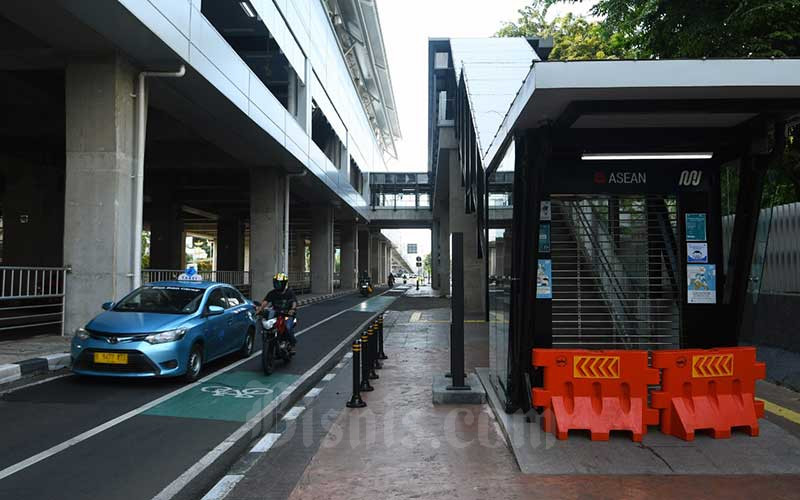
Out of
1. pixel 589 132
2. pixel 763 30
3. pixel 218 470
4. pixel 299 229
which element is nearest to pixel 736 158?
pixel 589 132

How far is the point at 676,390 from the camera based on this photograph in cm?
563

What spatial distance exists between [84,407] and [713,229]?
25.5 feet

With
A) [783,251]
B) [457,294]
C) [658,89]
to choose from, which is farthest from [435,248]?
[658,89]

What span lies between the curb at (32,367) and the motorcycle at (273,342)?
3221 mm

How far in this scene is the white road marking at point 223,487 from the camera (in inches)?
175

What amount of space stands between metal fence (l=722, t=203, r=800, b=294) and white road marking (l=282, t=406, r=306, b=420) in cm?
685

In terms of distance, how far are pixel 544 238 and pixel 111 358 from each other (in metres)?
6.05

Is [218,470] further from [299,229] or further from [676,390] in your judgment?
[299,229]

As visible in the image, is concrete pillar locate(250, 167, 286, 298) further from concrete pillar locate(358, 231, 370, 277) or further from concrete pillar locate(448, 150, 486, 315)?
concrete pillar locate(358, 231, 370, 277)

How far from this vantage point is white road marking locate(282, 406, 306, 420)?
6875 millimetres

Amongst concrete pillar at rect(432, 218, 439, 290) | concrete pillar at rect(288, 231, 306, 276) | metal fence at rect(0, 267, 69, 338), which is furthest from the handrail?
concrete pillar at rect(288, 231, 306, 276)

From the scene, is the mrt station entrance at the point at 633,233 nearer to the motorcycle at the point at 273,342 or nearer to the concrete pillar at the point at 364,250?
the motorcycle at the point at 273,342

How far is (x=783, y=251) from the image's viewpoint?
31.1 ft

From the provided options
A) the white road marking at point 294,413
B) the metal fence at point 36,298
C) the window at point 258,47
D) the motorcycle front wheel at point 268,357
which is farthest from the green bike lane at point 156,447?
the window at point 258,47
